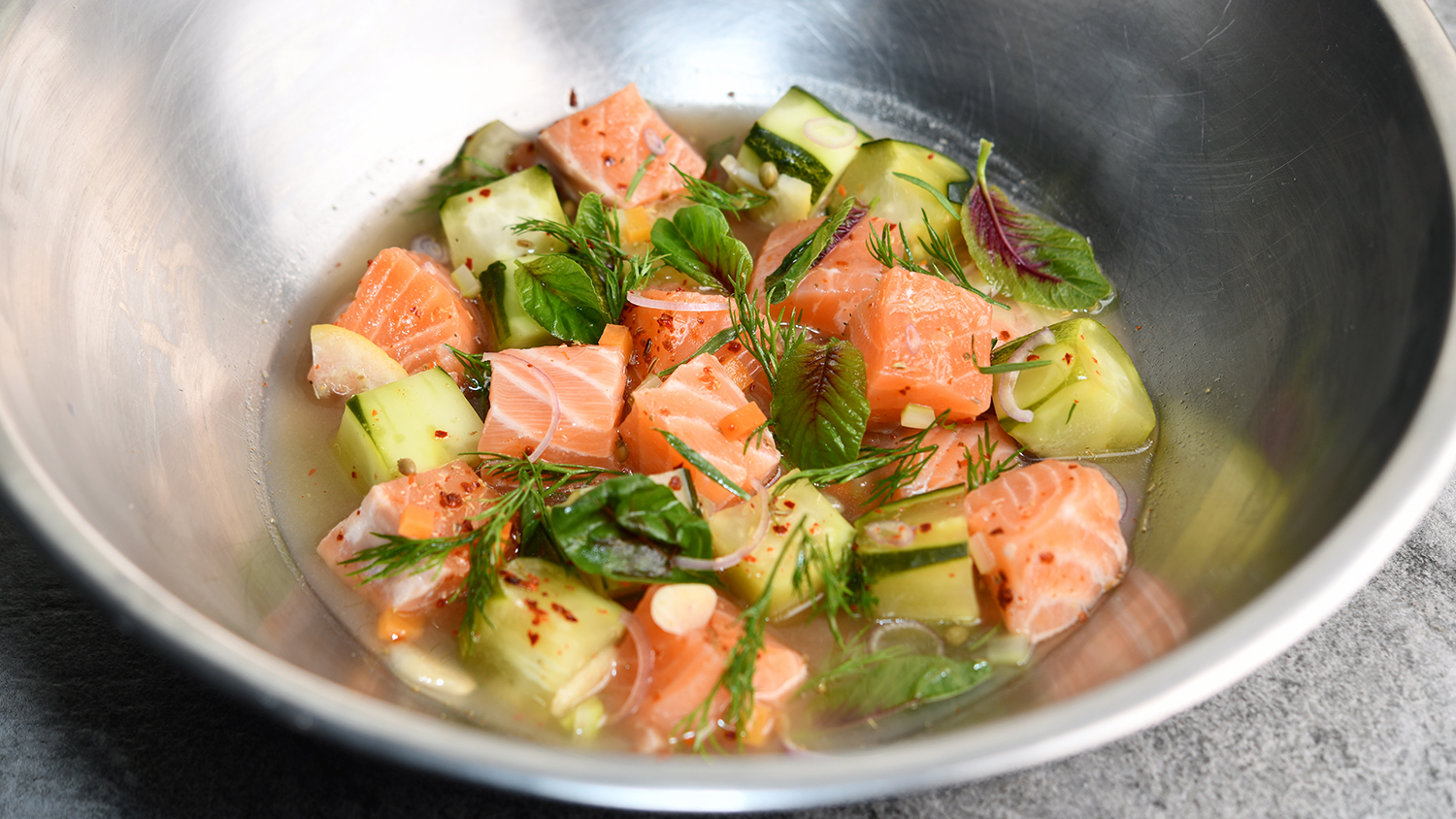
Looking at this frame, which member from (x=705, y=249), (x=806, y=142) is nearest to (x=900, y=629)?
(x=705, y=249)

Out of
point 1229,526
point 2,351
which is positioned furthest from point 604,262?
point 1229,526

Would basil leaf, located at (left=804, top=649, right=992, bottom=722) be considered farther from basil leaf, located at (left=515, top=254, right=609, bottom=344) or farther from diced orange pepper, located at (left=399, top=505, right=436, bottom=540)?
basil leaf, located at (left=515, top=254, right=609, bottom=344)

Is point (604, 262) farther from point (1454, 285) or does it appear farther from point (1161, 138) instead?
point (1454, 285)

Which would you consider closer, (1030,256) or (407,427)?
(407,427)

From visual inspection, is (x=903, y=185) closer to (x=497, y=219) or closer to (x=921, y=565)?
(x=497, y=219)

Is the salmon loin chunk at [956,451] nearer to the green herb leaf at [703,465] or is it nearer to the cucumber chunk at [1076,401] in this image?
the cucumber chunk at [1076,401]

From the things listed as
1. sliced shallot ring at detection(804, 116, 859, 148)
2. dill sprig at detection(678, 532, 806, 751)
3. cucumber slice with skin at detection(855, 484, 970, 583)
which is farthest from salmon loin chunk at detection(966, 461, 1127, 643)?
sliced shallot ring at detection(804, 116, 859, 148)

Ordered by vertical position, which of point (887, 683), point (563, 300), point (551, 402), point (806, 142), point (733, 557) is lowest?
point (887, 683)
